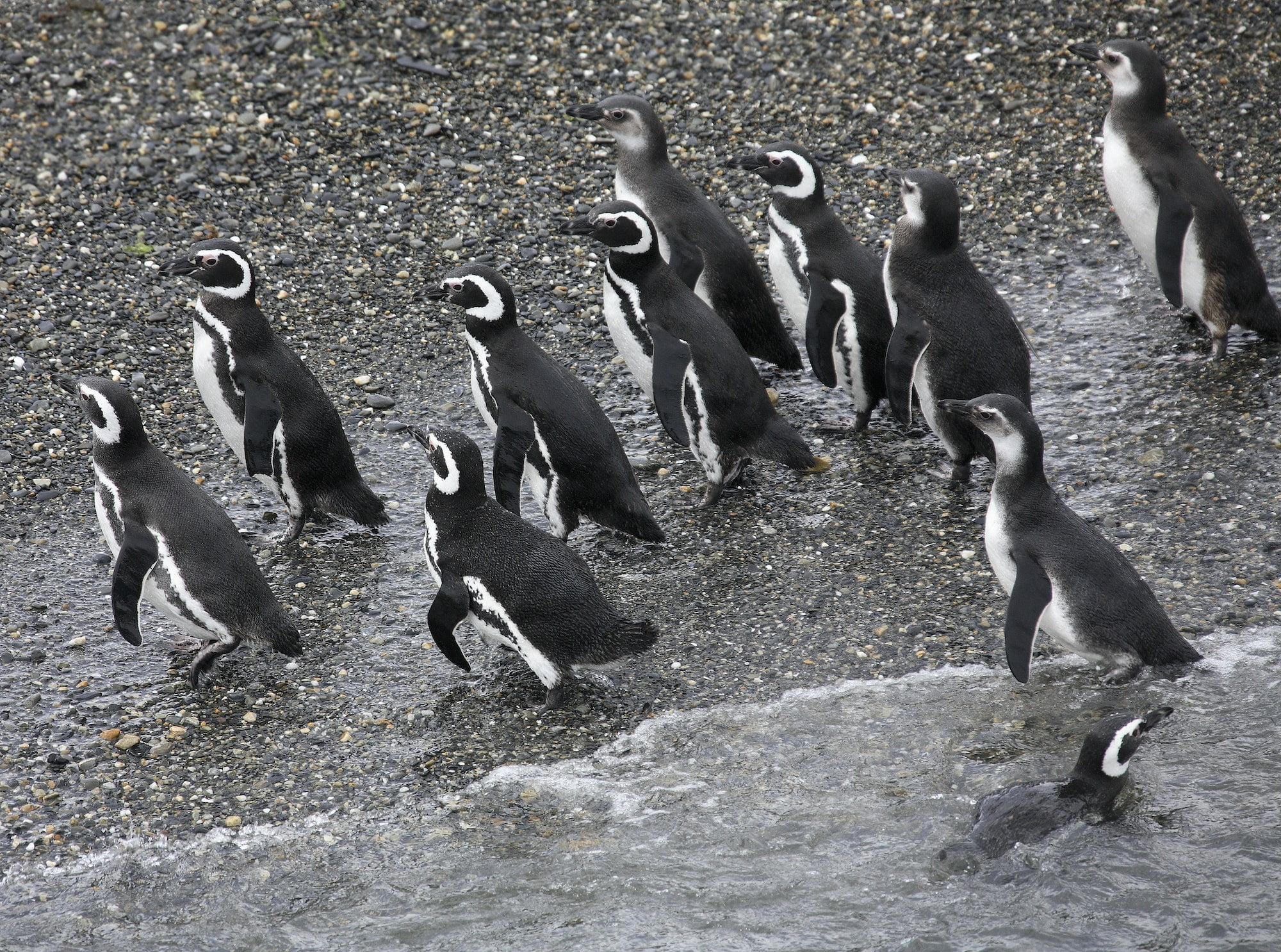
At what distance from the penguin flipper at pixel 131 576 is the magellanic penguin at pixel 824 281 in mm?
2847

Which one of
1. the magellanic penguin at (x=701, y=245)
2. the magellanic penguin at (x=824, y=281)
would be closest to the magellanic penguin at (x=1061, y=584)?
the magellanic penguin at (x=824, y=281)

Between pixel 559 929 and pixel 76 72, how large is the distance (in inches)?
250

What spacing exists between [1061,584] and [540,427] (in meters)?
2.03

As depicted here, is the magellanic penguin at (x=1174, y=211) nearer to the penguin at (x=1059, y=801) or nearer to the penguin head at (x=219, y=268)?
the penguin at (x=1059, y=801)

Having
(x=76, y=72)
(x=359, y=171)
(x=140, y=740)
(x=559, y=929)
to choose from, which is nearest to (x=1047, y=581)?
(x=559, y=929)

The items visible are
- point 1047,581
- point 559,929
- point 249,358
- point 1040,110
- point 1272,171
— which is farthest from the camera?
point 1040,110

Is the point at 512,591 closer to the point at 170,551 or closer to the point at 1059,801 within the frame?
the point at 170,551

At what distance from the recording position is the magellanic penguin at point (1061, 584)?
423cm

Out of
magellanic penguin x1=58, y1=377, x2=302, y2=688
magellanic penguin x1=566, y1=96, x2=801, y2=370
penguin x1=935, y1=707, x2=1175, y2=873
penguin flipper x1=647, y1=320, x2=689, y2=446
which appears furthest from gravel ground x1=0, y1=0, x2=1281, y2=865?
penguin x1=935, y1=707, x2=1175, y2=873

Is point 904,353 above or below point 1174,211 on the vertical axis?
below

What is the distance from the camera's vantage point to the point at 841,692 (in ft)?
14.5

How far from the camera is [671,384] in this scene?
Answer: 17.5ft

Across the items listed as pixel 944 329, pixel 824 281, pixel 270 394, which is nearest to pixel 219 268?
pixel 270 394

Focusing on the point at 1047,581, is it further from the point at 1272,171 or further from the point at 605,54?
the point at 605,54
